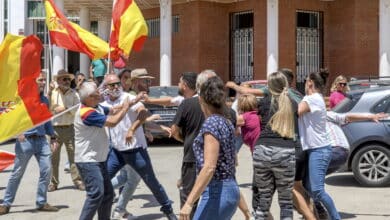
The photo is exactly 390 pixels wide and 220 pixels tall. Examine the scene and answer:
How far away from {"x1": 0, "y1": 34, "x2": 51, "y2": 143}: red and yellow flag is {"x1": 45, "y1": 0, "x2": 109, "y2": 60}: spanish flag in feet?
10.9

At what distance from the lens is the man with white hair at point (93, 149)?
6.44m

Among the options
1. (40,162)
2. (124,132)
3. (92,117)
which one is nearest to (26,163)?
(40,162)

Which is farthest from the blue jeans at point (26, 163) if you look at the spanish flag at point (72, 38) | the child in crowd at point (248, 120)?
the child in crowd at point (248, 120)

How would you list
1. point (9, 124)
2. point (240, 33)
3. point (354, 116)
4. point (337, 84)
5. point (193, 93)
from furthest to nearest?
point (240, 33), point (337, 84), point (354, 116), point (193, 93), point (9, 124)

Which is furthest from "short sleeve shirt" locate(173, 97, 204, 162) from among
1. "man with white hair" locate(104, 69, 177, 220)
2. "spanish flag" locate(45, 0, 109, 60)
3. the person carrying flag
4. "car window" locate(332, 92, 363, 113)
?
"car window" locate(332, 92, 363, 113)

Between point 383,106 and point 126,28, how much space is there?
4.39 meters

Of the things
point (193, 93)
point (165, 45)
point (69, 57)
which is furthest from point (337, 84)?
point (69, 57)

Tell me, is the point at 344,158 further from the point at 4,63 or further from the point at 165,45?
the point at 165,45

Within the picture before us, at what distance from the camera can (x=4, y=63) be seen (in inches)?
229

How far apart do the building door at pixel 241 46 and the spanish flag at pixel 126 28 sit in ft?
57.2

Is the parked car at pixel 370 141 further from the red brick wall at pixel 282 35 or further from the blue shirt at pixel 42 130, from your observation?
the red brick wall at pixel 282 35

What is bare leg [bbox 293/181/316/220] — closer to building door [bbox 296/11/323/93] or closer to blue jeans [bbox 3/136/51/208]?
blue jeans [bbox 3/136/51/208]

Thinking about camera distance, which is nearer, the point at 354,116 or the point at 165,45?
the point at 354,116

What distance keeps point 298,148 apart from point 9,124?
316cm
